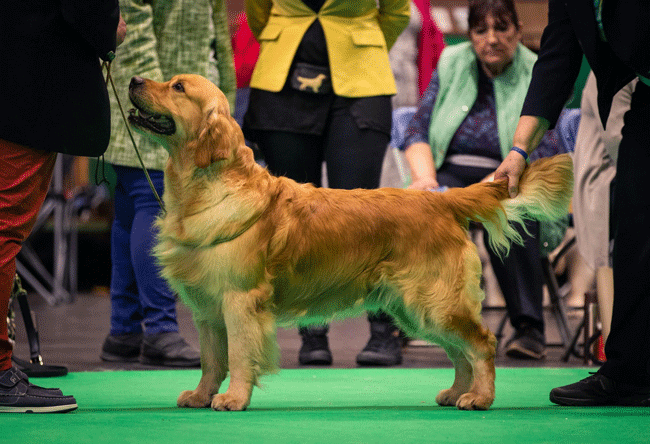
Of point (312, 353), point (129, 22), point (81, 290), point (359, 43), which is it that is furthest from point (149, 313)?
point (81, 290)

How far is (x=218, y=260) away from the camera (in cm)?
244

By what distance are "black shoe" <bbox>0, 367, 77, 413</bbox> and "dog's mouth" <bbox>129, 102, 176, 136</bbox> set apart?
0.82 m

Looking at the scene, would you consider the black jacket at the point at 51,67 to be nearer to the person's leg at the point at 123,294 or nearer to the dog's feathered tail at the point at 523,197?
the dog's feathered tail at the point at 523,197

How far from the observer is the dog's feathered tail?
267cm

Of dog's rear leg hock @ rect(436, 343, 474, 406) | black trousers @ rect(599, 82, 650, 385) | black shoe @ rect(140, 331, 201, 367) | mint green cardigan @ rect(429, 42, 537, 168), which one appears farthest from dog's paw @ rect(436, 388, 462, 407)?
mint green cardigan @ rect(429, 42, 537, 168)

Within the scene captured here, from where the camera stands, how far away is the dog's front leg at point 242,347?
243 cm

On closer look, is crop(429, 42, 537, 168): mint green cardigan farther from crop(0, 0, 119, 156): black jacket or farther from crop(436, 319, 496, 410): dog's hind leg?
crop(0, 0, 119, 156): black jacket

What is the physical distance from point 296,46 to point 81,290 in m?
6.61

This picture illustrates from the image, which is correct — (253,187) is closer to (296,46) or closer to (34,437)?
(34,437)

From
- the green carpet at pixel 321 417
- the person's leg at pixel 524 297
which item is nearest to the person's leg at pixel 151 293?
the green carpet at pixel 321 417

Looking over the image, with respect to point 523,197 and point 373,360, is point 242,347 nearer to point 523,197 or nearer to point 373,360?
point 523,197

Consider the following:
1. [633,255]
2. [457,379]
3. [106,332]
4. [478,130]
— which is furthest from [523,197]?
[106,332]

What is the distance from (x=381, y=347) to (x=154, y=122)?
1.72 meters

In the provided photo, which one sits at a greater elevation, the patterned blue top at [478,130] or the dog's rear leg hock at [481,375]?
the patterned blue top at [478,130]
